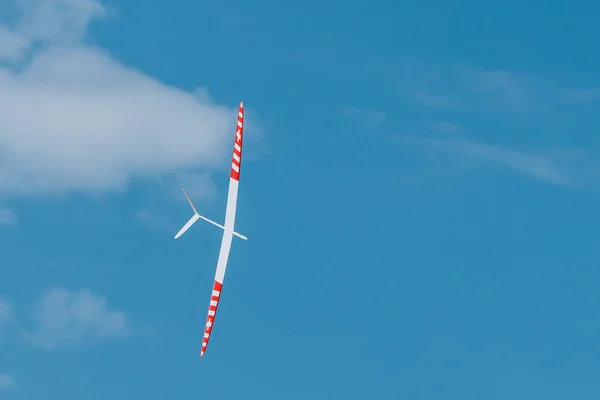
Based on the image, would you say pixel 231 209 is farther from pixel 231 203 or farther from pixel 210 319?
pixel 210 319

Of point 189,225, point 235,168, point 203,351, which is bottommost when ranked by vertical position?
point 203,351

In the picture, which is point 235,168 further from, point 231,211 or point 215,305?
point 215,305

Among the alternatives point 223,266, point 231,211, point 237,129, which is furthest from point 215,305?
point 237,129

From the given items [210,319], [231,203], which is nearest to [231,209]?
[231,203]

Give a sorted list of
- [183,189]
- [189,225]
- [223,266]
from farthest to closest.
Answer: [223,266], [189,225], [183,189]

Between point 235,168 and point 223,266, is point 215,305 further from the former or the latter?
point 235,168

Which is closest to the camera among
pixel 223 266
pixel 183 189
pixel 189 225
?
pixel 183 189

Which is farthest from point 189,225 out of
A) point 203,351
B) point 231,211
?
point 203,351

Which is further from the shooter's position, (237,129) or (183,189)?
(237,129)

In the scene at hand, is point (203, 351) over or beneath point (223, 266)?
beneath
